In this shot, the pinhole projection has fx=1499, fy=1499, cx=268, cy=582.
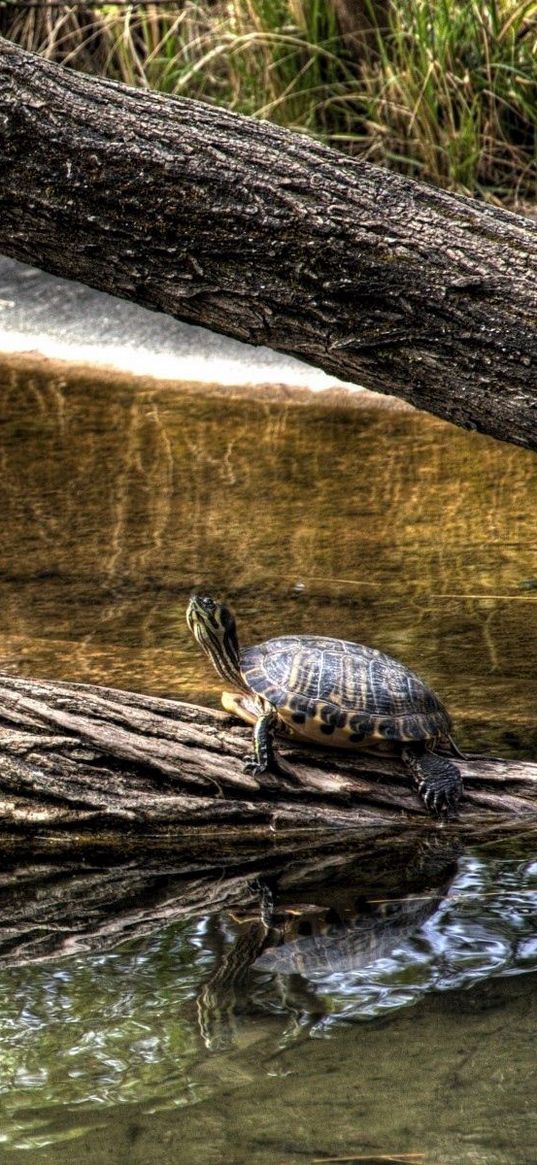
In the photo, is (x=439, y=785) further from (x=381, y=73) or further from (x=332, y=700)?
(x=381, y=73)

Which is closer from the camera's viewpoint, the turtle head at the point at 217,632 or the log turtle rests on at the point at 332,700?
the log turtle rests on at the point at 332,700

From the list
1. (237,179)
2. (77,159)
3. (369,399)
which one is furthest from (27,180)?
(369,399)

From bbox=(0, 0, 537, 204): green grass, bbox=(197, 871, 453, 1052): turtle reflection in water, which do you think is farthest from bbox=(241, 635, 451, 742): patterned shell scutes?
bbox=(0, 0, 537, 204): green grass

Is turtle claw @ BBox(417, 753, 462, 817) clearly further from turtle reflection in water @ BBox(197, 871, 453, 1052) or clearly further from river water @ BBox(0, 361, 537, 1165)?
turtle reflection in water @ BBox(197, 871, 453, 1052)

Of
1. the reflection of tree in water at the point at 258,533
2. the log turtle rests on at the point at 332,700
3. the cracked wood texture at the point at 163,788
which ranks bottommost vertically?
the reflection of tree in water at the point at 258,533

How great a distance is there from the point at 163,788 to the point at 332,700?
0.51 metres

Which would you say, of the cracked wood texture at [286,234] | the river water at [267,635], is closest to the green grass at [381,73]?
the river water at [267,635]

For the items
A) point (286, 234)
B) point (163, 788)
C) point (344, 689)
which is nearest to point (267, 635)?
point (344, 689)

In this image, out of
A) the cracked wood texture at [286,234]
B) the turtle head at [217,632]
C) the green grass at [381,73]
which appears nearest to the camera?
the cracked wood texture at [286,234]

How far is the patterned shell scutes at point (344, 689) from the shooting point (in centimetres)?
402

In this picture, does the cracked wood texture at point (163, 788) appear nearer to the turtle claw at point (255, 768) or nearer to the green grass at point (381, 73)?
the turtle claw at point (255, 768)

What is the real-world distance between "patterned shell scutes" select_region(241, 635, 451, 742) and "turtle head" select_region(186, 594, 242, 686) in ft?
0.16

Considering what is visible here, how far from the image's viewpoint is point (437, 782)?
3.99 metres

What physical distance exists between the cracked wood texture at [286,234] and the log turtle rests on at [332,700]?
964 mm
